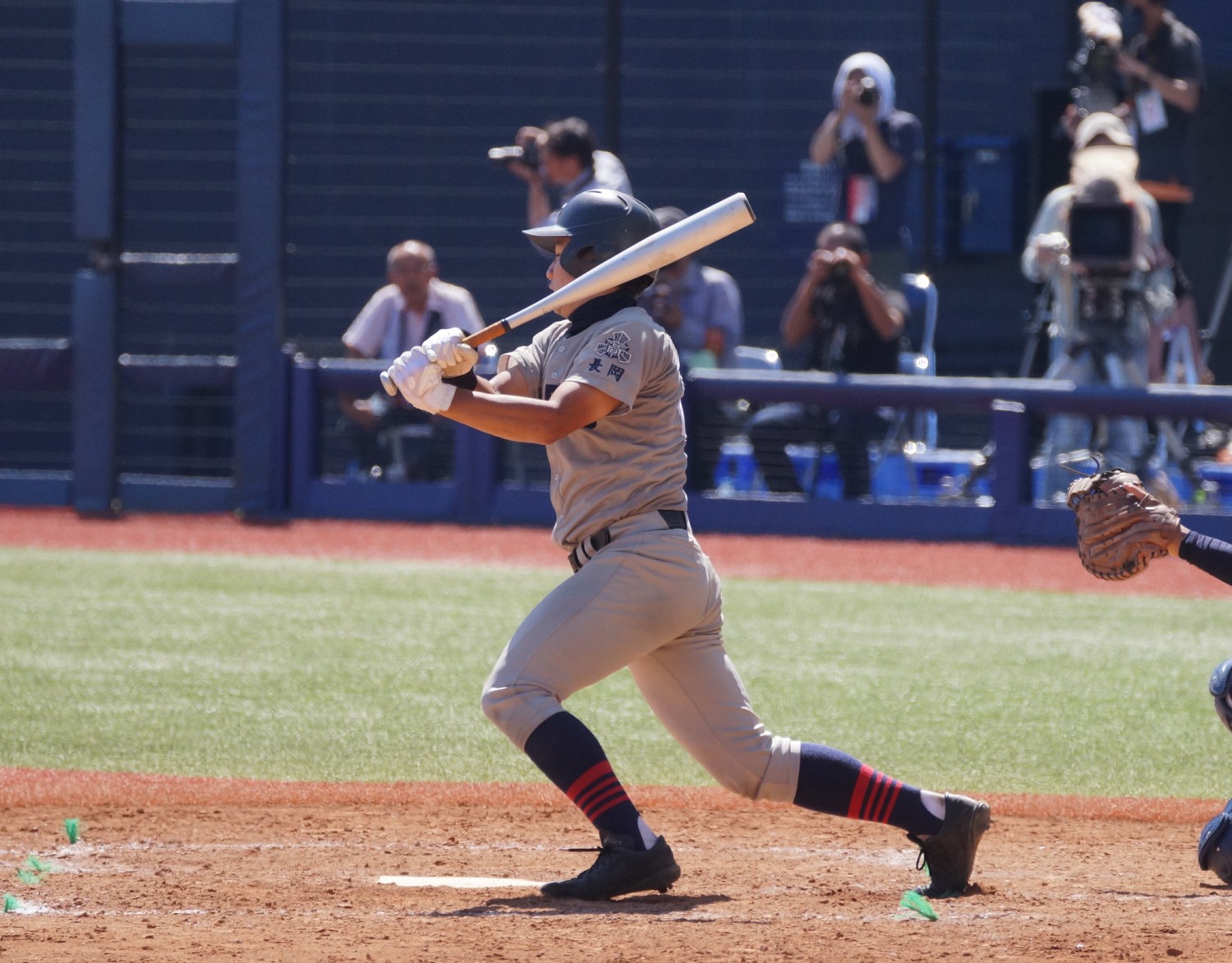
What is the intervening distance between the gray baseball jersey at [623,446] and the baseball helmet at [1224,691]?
1.32 metres

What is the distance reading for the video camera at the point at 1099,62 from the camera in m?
10.5

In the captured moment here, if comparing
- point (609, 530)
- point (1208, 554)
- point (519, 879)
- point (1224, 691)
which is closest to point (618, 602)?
point (609, 530)

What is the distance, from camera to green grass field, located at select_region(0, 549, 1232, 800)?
5.57m

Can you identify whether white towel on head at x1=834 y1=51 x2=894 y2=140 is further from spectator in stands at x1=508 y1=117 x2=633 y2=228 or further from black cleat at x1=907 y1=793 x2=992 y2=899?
black cleat at x1=907 y1=793 x2=992 y2=899

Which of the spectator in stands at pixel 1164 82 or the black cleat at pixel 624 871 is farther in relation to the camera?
the spectator in stands at pixel 1164 82

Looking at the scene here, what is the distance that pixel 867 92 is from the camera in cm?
1086

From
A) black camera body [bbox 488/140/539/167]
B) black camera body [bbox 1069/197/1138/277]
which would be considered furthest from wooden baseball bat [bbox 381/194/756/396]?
black camera body [bbox 1069/197/1138/277]

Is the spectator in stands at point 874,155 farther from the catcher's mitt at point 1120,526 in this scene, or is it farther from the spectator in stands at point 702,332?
the catcher's mitt at point 1120,526

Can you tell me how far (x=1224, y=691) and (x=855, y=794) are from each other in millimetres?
915

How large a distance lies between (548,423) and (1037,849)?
6.21 feet

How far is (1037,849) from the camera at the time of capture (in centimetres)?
452

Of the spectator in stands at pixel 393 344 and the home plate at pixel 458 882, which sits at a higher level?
the spectator in stands at pixel 393 344

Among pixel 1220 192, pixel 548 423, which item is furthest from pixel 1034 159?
pixel 548 423

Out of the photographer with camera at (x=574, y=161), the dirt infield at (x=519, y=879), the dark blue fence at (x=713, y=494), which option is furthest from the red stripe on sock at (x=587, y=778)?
the dark blue fence at (x=713, y=494)
